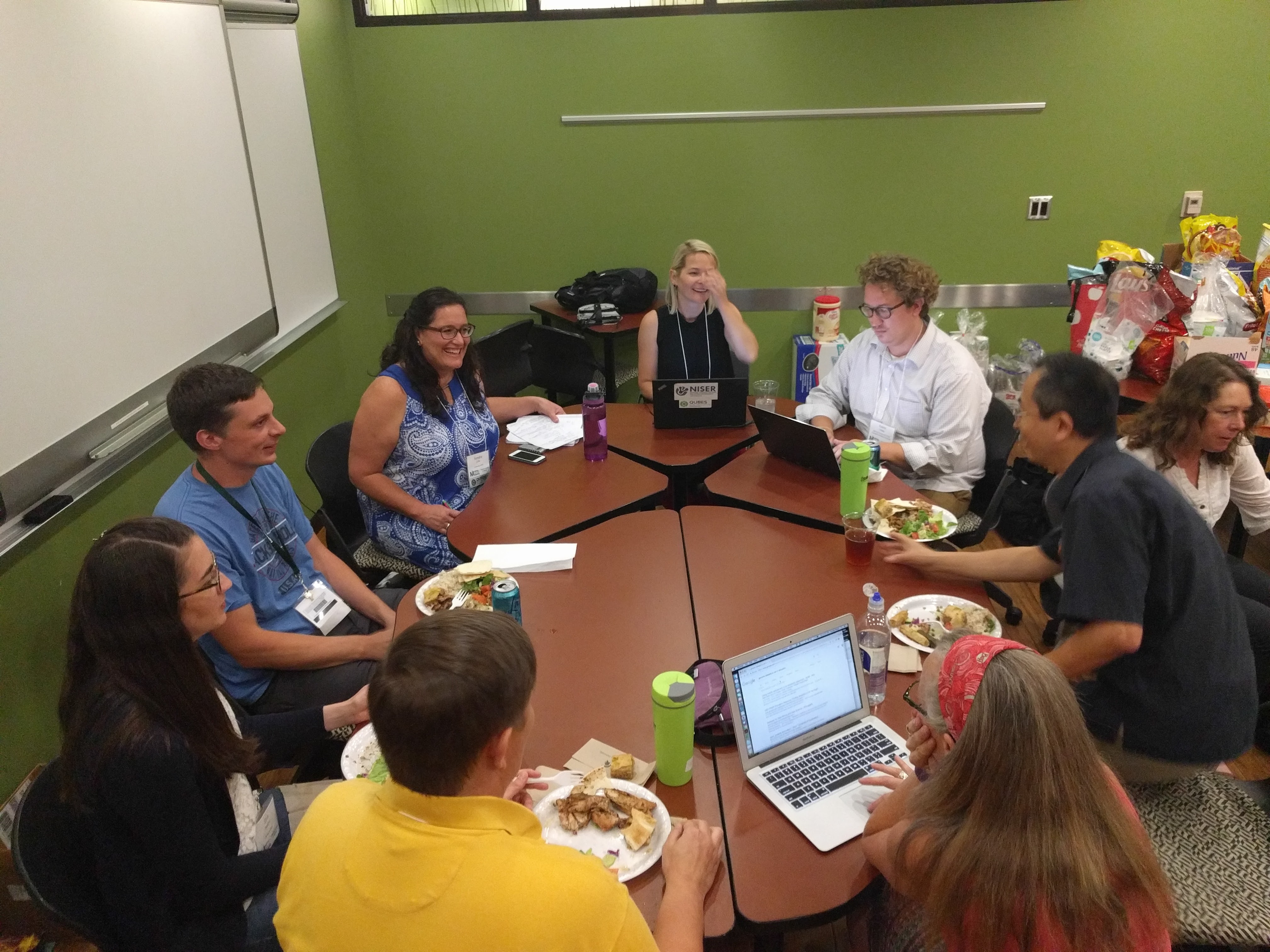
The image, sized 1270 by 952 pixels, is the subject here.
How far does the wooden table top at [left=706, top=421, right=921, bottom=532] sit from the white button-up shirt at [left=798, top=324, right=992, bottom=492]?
23cm

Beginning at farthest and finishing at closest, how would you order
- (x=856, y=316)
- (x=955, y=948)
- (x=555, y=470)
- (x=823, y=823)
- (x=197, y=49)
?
(x=856, y=316)
(x=197, y=49)
(x=555, y=470)
(x=823, y=823)
(x=955, y=948)

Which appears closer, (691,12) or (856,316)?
(691,12)

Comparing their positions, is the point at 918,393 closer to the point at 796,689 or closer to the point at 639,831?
the point at 796,689

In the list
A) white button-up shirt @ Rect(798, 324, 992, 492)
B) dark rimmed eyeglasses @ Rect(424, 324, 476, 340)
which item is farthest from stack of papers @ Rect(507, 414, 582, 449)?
white button-up shirt @ Rect(798, 324, 992, 492)

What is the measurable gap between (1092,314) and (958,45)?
1618mm

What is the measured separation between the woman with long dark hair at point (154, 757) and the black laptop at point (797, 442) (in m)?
1.79

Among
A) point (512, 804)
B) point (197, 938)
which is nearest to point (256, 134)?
point (197, 938)

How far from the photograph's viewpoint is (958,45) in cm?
455

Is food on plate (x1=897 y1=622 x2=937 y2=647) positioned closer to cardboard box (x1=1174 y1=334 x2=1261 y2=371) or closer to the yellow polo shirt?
the yellow polo shirt

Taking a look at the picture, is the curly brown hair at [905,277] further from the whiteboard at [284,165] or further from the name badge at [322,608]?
the whiteboard at [284,165]

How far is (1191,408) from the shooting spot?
8.38ft

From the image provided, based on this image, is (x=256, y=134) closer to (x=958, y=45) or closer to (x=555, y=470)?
(x=555, y=470)

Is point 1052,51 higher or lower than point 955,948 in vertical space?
higher

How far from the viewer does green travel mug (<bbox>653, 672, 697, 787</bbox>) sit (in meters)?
1.49
